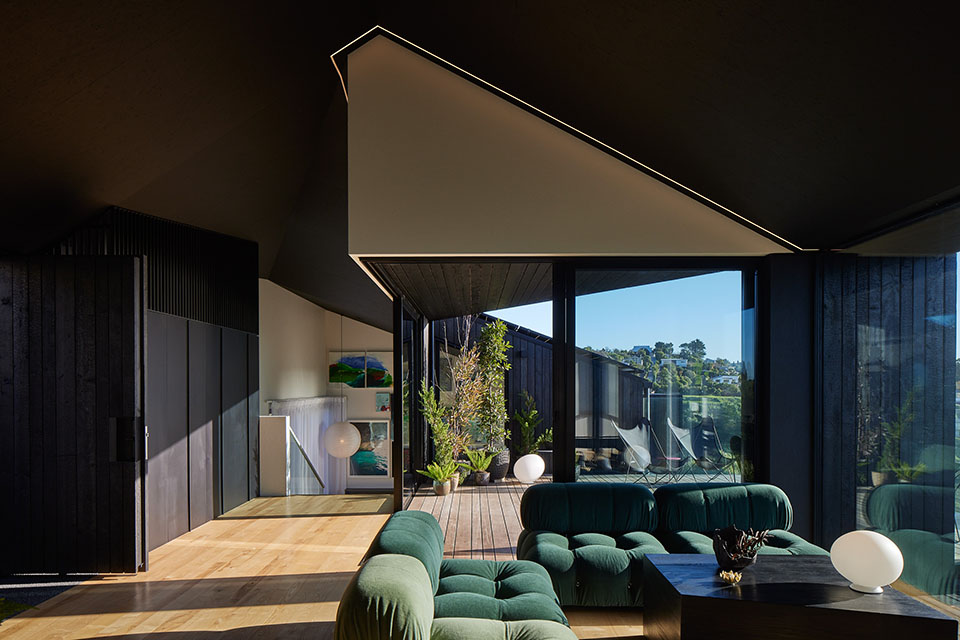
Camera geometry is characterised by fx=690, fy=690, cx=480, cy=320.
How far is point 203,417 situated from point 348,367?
6.08 m

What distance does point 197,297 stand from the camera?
690 centimetres

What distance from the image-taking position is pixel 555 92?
4684 mm

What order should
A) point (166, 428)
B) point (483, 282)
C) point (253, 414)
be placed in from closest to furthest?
point (166, 428) → point (483, 282) → point (253, 414)

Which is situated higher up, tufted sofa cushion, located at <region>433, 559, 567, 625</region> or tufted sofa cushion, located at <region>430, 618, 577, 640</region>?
tufted sofa cushion, located at <region>430, 618, 577, 640</region>

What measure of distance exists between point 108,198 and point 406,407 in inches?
168

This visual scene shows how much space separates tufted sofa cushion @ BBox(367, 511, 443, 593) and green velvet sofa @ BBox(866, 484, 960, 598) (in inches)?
107

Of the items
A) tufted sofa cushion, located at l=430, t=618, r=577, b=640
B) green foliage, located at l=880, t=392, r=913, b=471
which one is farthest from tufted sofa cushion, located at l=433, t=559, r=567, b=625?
green foliage, located at l=880, t=392, r=913, b=471

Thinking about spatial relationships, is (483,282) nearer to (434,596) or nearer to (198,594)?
(198,594)

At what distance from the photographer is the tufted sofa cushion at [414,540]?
9.88 ft

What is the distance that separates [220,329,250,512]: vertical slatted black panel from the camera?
752 cm

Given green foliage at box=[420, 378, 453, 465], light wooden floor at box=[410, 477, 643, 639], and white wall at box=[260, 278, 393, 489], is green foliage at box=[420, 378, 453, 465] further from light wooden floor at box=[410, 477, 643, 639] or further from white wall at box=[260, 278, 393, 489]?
white wall at box=[260, 278, 393, 489]

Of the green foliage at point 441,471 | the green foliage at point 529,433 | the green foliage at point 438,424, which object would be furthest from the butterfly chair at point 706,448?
the green foliage at point 529,433

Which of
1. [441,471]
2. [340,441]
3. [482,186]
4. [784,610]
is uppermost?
[482,186]

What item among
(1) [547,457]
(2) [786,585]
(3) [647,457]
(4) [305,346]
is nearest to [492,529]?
(3) [647,457]
